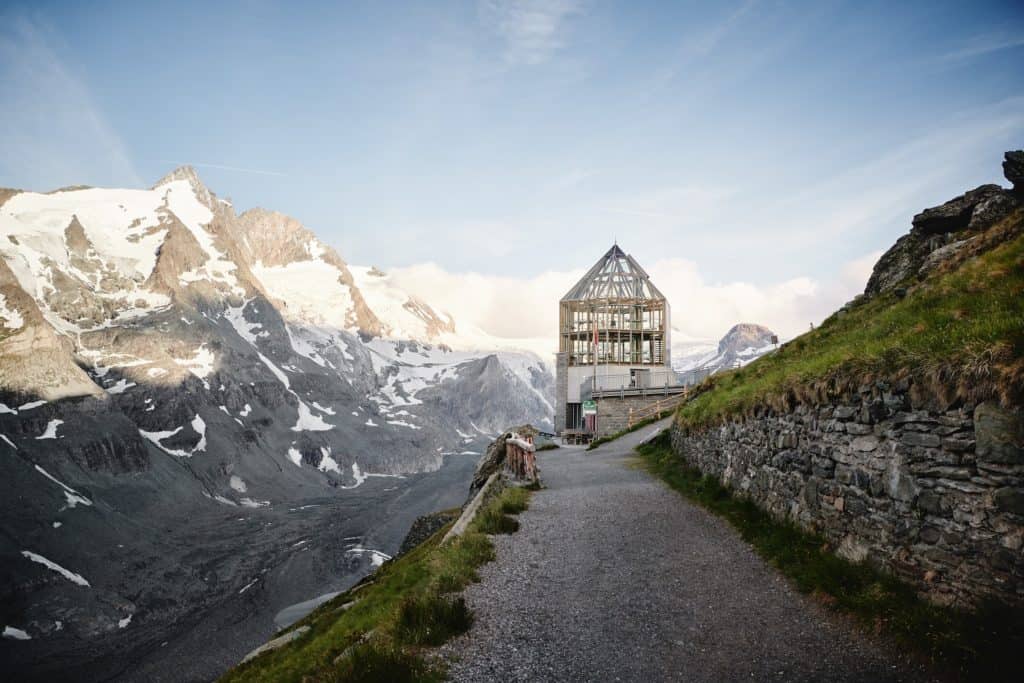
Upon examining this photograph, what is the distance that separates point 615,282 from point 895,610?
5548cm

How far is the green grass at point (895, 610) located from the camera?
6.39 m

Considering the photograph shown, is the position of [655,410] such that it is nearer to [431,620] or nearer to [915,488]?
[915,488]

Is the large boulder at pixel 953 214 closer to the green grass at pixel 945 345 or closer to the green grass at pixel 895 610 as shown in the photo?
the green grass at pixel 945 345

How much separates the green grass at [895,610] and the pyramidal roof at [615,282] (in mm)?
49448

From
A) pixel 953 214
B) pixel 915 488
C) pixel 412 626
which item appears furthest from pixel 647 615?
pixel 953 214

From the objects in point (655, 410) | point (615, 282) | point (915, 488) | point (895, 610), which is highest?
point (615, 282)

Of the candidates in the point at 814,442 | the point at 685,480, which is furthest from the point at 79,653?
the point at 814,442

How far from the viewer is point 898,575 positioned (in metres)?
8.24

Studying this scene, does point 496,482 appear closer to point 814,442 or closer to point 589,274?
point 814,442

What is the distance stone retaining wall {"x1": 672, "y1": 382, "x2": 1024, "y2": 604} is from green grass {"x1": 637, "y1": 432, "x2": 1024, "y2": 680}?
0.23 metres

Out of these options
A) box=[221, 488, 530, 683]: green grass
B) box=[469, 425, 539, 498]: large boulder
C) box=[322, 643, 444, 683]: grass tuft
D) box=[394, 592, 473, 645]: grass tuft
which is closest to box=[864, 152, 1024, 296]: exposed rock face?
box=[221, 488, 530, 683]: green grass

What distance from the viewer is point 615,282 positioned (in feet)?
203

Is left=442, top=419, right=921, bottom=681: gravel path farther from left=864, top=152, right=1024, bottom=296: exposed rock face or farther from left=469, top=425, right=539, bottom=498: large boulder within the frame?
left=469, top=425, right=539, bottom=498: large boulder

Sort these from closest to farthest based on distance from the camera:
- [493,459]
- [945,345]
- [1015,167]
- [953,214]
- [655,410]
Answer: [945,345], [1015,167], [953,214], [493,459], [655,410]
